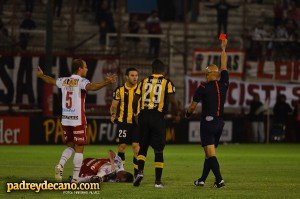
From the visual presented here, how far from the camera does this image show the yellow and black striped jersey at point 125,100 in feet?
75.4

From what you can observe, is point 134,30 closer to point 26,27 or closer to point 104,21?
point 104,21

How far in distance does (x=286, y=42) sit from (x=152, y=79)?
23.5 m

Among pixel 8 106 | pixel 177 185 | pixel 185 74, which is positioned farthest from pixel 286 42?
pixel 177 185

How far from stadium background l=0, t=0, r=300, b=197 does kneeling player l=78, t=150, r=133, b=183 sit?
11175 millimetres

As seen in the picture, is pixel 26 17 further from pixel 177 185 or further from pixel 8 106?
pixel 177 185

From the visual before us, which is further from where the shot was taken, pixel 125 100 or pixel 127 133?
pixel 125 100

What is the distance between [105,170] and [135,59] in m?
19.5

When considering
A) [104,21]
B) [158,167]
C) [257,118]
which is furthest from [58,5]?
[158,167]

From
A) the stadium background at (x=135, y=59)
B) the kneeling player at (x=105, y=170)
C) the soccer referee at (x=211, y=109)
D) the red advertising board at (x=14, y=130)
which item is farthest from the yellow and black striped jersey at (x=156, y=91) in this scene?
the red advertising board at (x=14, y=130)

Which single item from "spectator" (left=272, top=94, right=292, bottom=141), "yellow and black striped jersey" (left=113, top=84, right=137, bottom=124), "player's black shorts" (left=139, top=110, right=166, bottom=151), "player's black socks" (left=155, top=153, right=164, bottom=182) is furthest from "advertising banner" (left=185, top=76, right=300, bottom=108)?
"player's black socks" (left=155, top=153, right=164, bottom=182)

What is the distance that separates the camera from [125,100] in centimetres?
2297

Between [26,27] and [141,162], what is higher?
[26,27]

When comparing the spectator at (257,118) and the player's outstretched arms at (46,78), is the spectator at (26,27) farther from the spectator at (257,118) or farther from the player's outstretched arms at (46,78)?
the player's outstretched arms at (46,78)

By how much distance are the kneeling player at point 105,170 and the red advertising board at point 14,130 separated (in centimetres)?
1573
